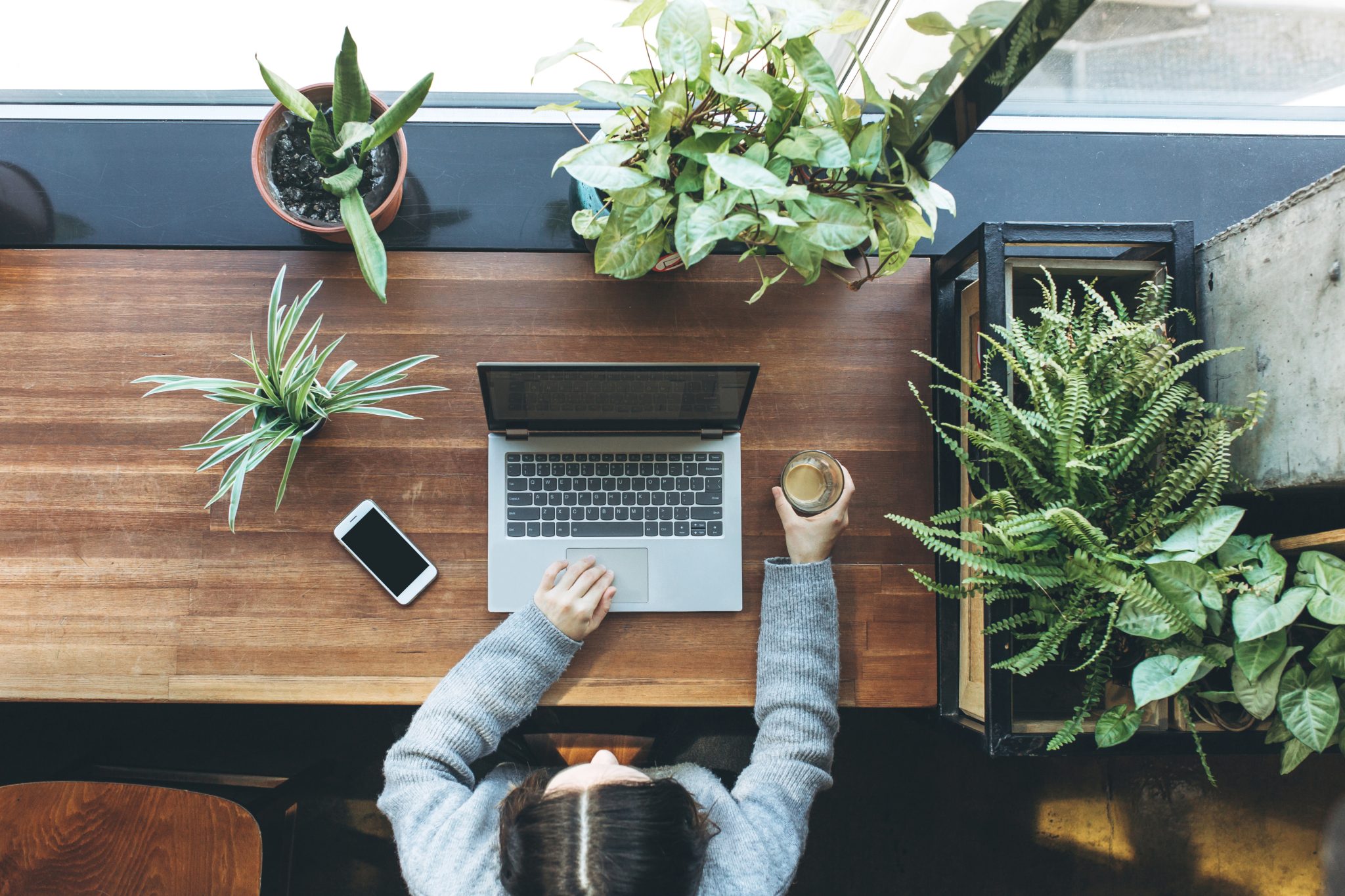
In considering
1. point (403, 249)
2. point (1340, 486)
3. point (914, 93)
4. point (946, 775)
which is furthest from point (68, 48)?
point (946, 775)

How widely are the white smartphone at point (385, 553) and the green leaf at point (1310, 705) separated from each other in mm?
1090

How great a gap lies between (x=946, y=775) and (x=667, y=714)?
0.81 metres

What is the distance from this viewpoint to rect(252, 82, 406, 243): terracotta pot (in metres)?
1.02

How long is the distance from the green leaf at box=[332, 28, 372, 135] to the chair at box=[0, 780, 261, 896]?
107cm

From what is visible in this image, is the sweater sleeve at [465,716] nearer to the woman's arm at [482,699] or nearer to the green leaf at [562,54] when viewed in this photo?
the woman's arm at [482,699]

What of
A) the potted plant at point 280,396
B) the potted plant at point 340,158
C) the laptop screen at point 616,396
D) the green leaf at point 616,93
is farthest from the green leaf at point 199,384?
the green leaf at point 616,93

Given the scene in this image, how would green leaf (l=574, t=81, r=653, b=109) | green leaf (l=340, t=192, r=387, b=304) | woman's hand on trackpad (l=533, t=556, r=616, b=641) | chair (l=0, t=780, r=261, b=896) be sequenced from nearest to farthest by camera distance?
green leaf (l=574, t=81, r=653, b=109), green leaf (l=340, t=192, r=387, b=304), woman's hand on trackpad (l=533, t=556, r=616, b=641), chair (l=0, t=780, r=261, b=896)

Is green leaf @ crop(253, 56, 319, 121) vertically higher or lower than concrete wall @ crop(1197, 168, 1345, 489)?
higher

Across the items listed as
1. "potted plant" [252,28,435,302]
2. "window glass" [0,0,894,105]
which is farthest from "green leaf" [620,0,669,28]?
"window glass" [0,0,894,105]

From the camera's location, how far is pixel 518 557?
1.09m

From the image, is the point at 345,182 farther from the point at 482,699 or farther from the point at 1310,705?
the point at 1310,705

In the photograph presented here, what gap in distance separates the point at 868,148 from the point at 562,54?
36 cm

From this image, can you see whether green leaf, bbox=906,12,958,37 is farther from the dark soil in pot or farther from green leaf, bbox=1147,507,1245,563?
the dark soil in pot

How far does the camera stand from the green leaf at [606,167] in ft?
2.65
